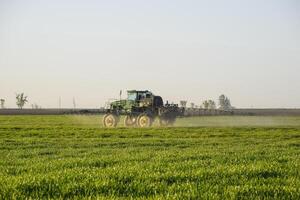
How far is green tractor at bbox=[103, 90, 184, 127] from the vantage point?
52875 mm

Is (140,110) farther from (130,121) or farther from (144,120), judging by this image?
(130,121)

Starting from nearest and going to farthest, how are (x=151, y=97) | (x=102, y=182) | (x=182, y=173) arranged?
(x=102, y=182) → (x=182, y=173) → (x=151, y=97)

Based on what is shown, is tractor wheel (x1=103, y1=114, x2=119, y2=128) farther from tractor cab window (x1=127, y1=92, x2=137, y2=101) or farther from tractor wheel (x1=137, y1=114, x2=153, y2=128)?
tractor wheel (x1=137, y1=114, x2=153, y2=128)

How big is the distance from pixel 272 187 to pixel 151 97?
43.4 meters

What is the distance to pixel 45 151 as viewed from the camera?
861 inches

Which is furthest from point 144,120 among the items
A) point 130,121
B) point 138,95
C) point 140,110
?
point 130,121

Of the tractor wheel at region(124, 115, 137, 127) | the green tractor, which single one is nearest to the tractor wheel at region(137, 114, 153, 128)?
the green tractor

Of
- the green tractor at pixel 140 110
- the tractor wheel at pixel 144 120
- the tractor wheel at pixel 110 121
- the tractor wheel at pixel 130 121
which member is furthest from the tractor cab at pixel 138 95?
the tractor wheel at pixel 110 121

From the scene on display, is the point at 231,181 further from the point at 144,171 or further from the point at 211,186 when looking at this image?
the point at 144,171

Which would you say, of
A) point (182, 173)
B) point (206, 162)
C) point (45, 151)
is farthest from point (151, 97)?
point (182, 173)

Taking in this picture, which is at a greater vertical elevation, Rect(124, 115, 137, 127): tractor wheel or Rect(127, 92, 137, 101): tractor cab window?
Rect(127, 92, 137, 101): tractor cab window

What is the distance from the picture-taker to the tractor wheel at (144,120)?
5178 centimetres

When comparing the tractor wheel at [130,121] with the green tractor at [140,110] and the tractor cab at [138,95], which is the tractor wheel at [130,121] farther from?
the tractor cab at [138,95]

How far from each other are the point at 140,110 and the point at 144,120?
2067mm
